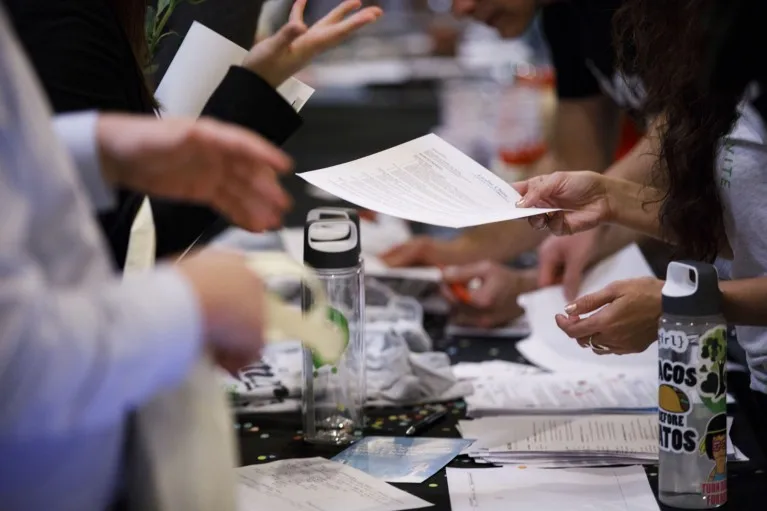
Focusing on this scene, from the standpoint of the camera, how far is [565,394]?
151 centimetres

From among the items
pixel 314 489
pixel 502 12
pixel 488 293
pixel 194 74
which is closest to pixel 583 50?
pixel 502 12

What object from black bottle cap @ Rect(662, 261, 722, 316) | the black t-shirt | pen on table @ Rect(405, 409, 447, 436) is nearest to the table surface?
pen on table @ Rect(405, 409, 447, 436)

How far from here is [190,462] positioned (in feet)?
2.50

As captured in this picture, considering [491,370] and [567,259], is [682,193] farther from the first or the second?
[567,259]

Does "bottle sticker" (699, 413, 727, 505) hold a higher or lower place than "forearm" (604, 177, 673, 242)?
lower

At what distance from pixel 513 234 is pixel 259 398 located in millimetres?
874

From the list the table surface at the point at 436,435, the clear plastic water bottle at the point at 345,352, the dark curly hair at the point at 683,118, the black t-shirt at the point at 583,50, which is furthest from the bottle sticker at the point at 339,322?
the black t-shirt at the point at 583,50

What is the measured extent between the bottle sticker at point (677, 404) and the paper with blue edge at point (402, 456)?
281 mm

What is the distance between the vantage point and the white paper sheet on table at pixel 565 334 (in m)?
1.64

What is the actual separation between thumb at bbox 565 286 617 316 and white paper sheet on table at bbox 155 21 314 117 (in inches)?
19.6

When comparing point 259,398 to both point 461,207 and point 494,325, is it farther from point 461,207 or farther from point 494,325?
point 494,325

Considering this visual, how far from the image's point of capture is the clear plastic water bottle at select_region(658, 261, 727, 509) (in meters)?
1.05

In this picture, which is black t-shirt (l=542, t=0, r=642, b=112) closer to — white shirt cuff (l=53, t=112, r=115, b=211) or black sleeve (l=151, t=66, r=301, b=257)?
black sleeve (l=151, t=66, r=301, b=257)

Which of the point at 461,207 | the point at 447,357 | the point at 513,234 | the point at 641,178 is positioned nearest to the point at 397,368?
the point at 447,357
